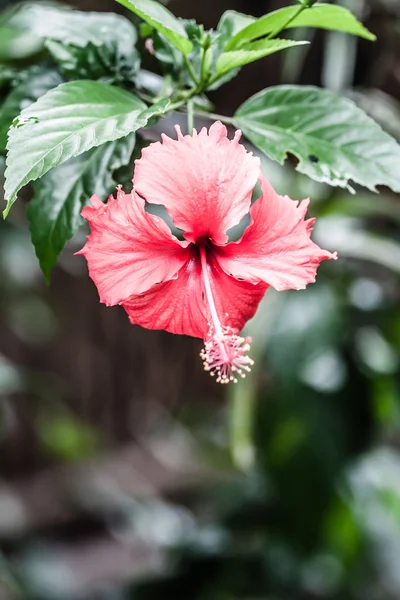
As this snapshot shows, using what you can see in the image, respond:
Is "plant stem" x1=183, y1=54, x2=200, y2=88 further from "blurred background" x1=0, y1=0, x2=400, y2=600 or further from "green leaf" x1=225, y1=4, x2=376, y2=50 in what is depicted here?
"blurred background" x1=0, y1=0, x2=400, y2=600

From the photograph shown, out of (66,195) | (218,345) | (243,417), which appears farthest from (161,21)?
(243,417)

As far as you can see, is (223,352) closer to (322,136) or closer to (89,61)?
(322,136)

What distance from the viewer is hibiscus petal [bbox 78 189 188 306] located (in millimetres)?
566

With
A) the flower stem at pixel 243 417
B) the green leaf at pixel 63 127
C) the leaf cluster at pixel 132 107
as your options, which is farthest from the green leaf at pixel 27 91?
the flower stem at pixel 243 417

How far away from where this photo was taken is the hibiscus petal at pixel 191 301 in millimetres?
616

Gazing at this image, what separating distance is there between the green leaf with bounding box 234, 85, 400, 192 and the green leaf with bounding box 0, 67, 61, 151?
8.3 inches

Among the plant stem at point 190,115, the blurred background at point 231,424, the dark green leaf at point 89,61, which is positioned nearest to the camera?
the plant stem at point 190,115

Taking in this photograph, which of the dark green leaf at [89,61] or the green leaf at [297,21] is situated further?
the dark green leaf at [89,61]

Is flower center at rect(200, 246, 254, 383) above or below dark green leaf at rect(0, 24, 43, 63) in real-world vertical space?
below

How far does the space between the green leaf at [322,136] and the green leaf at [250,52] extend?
0.07m

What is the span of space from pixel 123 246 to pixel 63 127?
0.11 m

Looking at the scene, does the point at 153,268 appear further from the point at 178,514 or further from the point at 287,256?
the point at 178,514

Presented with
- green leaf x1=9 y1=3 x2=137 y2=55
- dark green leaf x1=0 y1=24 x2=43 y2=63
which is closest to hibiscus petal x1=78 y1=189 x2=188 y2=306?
green leaf x1=9 y1=3 x2=137 y2=55

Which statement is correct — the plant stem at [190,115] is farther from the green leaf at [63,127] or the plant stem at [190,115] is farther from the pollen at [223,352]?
the pollen at [223,352]
